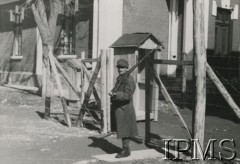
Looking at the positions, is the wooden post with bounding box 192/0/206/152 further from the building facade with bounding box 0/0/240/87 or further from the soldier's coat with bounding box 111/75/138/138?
the building facade with bounding box 0/0/240/87

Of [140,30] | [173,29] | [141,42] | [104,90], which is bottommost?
[104,90]

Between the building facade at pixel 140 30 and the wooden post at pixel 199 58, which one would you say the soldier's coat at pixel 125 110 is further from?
the building facade at pixel 140 30

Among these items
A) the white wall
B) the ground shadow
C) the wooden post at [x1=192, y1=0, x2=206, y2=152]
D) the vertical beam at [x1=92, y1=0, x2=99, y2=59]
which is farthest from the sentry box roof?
the wooden post at [x1=192, y1=0, x2=206, y2=152]

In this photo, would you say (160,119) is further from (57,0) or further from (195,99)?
(57,0)

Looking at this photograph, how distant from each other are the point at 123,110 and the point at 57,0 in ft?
29.6

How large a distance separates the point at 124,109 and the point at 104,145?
133 centimetres

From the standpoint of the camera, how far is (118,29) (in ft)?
49.4

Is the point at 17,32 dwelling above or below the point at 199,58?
above

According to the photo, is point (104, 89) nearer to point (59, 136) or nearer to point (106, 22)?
point (59, 136)

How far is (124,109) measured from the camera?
7.16 meters

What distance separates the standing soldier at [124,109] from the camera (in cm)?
704

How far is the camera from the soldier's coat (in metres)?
7.05

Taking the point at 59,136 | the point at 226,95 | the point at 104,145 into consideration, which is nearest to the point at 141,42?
the point at 59,136

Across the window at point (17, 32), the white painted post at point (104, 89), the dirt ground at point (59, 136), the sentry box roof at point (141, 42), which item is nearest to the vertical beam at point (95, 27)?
the sentry box roof at point (141, 42)
